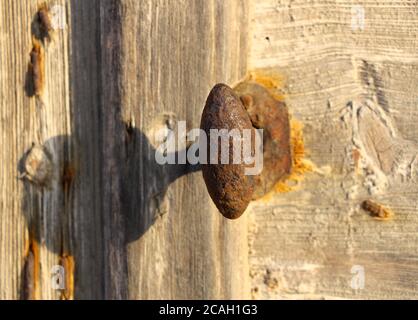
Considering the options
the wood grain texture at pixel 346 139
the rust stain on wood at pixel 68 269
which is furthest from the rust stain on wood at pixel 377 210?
the rust stain on wood at pixel 68 269

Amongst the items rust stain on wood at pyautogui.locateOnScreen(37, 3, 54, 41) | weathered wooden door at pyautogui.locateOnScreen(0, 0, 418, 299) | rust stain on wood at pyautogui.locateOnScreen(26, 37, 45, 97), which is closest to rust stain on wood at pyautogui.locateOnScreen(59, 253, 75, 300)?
weathered wooden door at pyautogui.locateOnScreen(0, 0, 418, 299)

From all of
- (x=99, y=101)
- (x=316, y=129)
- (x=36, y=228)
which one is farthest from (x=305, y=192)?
(x=36, y=228)

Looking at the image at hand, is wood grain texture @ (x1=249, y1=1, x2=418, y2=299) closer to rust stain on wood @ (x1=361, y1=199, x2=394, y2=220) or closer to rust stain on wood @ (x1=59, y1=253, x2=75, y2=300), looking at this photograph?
rust stain on wood @ (x1=361, y1=199, x2=394, y2=220)

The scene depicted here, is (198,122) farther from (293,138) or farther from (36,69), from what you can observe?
(36,69)

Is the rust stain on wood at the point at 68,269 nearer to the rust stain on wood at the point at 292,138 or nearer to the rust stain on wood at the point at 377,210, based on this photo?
the rust stain on wood at the point at 292,138

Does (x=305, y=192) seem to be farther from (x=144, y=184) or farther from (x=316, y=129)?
(x=144, y=184)

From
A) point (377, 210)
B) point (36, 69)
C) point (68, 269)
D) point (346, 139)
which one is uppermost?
point (36, 69)

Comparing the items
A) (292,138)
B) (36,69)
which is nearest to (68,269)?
(36,69)
